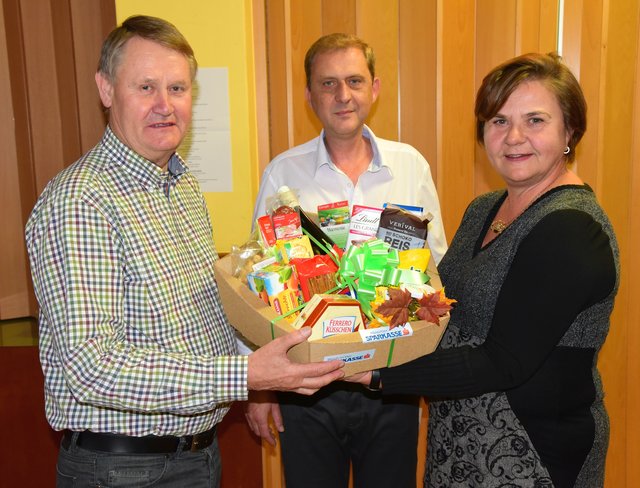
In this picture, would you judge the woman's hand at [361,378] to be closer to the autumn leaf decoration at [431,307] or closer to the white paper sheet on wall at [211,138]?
the autumn leaf decoration at [431,307]

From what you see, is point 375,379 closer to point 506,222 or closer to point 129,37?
point 506,222

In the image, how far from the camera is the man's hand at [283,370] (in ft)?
4.23

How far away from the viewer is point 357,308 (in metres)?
1.32

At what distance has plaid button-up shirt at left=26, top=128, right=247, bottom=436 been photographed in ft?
4.11

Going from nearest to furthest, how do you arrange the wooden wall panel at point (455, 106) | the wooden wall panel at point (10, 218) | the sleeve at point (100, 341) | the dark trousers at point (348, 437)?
the sleeve at point (100, 341) → the dark trousers at point (348, 437) → the wooden wall panel at point (455, 106) → the wooden wall panel at point (10, 218)

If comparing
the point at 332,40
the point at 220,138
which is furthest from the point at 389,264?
the point at 220,138

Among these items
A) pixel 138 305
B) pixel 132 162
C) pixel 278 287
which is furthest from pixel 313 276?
pixel 132 162

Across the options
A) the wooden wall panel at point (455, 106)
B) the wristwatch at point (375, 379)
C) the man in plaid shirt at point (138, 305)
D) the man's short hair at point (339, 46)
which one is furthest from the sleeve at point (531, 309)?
the wooden wall panel at point (455, 106)

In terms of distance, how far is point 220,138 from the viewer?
97.7 inches

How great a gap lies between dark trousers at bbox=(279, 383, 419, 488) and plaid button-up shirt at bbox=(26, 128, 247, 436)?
0.44 meters

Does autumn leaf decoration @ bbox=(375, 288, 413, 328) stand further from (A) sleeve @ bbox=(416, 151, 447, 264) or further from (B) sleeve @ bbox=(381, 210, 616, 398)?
(A) sleeve @ bbox=(416, 151, 447, 264)

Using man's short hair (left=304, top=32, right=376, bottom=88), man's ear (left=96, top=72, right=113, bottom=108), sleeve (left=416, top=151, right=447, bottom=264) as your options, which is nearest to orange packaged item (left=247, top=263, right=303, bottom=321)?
man's ear (left=96, top=72, right=113, bottom=108)

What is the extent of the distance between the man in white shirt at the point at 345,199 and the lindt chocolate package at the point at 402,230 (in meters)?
0.56

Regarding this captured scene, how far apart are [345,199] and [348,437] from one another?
80cm
